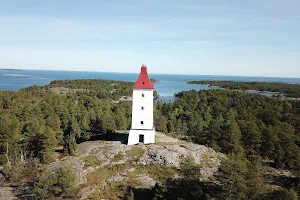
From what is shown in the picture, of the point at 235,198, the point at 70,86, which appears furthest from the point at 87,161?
the point at 70,86

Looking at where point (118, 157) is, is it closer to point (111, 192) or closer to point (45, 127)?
point (111, 192)

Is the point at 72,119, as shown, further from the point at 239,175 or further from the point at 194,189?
the point at 239,175

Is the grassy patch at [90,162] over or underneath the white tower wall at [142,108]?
underneath

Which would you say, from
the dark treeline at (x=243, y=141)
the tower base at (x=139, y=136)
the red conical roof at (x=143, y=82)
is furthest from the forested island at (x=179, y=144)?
the red conical roof at (x=143, y=82)

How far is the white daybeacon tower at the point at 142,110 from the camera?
32594mm

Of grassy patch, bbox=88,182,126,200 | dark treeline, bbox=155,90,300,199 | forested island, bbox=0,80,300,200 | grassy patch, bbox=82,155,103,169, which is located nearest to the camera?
dark treeline, bbox=155,90,300,199

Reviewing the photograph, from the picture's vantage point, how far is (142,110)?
3288 centimetres

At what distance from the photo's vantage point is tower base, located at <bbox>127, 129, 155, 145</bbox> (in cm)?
3319

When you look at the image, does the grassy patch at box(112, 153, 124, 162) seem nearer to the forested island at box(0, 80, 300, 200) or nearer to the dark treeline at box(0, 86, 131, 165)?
the forested island at box(0, 80, 300, 200)

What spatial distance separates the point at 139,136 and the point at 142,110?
141 inches

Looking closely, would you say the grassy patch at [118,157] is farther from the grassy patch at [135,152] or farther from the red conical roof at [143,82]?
the red conical roof at [143,82]

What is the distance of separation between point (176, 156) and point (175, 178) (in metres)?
4.01

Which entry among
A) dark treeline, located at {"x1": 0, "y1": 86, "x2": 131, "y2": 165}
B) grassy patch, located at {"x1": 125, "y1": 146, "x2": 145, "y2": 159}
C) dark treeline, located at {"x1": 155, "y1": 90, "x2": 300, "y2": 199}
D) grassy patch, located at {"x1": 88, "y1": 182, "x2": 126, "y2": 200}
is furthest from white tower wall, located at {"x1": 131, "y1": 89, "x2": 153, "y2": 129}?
dark treeline, located at {"x1": 155, "y1": 90, "x2": 300, "y2": 199}

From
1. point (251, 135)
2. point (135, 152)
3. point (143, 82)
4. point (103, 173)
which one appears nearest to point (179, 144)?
point (135, 152)
